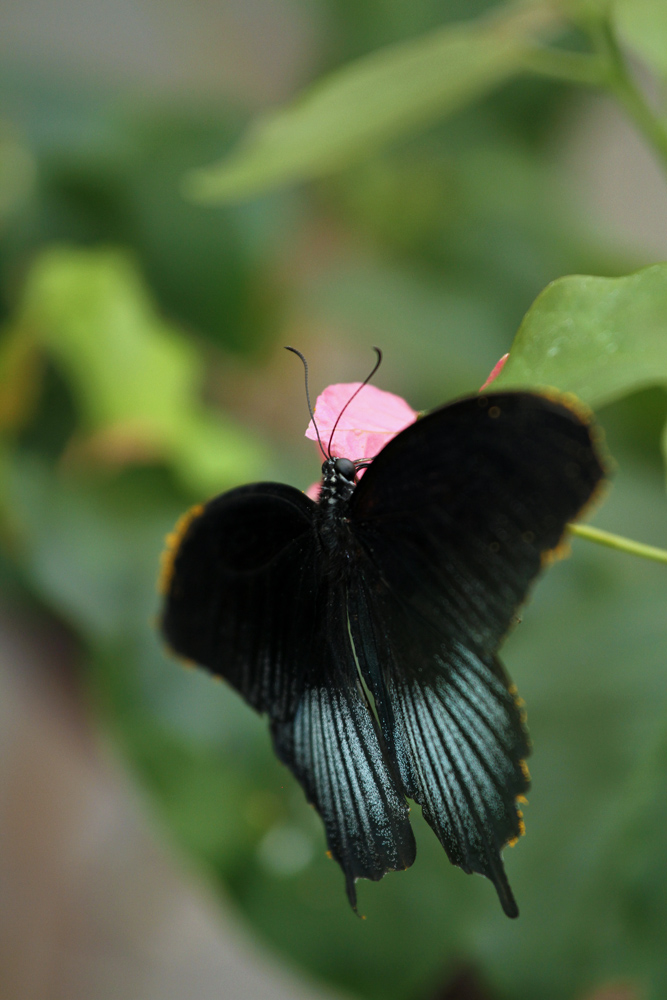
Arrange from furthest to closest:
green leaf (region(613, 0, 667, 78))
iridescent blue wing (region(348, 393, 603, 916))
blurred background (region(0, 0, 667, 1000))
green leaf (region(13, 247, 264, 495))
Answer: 1. green leaf (region(13, 247, 264, 495))
2. blurred background (region(0, 0, 667, 1000))
3. green leaf (region(613, 0, 667, 78))
4. iridescent blue wing (region(348, 393, 603, 916))

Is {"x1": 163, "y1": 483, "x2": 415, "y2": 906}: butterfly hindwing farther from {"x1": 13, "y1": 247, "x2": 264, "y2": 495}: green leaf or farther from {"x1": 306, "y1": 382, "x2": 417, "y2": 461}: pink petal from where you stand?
{"x1": 13, "y1": 247, "x2": 264, "y2": 495}: green leaf

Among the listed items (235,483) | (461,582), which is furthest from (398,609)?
(235,483)

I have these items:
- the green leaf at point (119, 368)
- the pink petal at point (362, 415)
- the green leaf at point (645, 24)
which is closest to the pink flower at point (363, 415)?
the pink petal at point (362, 415)

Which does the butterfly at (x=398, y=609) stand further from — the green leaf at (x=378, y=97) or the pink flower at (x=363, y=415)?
the green leaf at (x=378, y=97)

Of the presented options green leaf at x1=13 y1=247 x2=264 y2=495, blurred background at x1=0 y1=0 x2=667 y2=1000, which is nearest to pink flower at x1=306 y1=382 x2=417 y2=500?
blurred background at x1=0 y1=0 x2=667 y2=1000

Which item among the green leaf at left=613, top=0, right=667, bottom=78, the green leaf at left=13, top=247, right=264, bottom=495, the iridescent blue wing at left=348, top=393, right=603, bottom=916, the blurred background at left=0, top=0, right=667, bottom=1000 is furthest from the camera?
the green leaf at left=13, top=247, right=264, bottom=495

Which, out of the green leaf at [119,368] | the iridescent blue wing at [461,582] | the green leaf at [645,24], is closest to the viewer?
the iridescent blue wing at [461,582]
